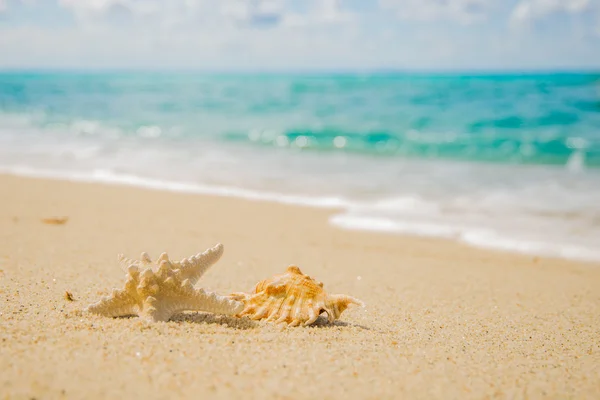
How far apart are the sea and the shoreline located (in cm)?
4

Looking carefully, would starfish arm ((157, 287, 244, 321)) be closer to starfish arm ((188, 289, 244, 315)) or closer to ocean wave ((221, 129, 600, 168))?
starfish arm ((188, 289, 244, 315))

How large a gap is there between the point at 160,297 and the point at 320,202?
6670mm

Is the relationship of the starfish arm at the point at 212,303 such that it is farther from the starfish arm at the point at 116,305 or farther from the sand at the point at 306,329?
the starfish arm at the point at 116,305

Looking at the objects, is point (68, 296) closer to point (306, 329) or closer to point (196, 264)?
point (196, 264)

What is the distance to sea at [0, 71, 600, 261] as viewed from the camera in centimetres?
889

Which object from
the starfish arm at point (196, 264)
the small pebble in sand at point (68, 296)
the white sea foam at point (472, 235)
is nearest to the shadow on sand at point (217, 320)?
the starfish arm at point (196, 264)

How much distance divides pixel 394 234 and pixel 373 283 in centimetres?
251

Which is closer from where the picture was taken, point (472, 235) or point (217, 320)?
point (217, 320)

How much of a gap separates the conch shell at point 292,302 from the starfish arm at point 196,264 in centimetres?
41

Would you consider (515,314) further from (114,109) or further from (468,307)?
(114,109)

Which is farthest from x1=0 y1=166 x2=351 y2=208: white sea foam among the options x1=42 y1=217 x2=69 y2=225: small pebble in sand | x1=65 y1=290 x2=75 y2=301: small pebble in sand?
x1=65 y1=290 x2=75 y2=301: small pebble in sand

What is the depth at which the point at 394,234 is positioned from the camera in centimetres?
797

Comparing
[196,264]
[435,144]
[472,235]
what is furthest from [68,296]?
[435,144]

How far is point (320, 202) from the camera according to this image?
10.1m
